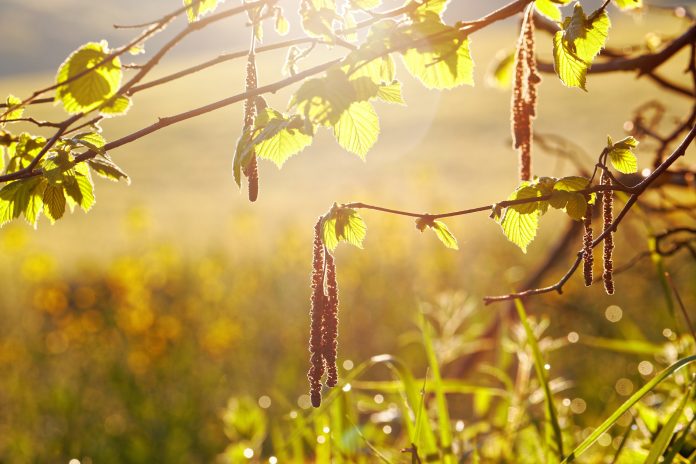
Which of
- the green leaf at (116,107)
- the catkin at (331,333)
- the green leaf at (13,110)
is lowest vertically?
the catkin at (331,333)

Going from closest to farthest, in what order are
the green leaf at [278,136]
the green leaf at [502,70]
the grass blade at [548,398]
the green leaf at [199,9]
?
the green leaf at [278,136] < the green leaf at [199,9] < the grass blade at [548,398] < the green leaf at [502,70]

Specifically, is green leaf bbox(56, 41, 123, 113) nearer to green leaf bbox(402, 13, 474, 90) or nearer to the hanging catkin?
the hanging catkin

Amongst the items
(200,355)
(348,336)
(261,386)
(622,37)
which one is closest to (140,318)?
(200,355)

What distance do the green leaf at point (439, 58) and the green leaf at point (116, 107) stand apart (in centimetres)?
54

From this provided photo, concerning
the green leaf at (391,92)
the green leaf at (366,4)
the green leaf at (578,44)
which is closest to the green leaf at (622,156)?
the green leaf at (578,44)

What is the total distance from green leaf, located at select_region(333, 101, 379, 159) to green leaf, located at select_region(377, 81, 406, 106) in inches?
1.2

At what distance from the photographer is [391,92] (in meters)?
1.27

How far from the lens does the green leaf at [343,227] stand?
3.98 feet

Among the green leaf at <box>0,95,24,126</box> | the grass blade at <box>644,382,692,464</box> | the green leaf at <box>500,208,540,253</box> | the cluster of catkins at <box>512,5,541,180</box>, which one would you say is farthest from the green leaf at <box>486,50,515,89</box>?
the green leaf at <box>0,95,24,126</box>

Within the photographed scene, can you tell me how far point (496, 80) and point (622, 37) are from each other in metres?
30.1

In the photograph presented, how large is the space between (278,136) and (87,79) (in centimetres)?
38

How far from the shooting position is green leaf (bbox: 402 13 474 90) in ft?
4.09

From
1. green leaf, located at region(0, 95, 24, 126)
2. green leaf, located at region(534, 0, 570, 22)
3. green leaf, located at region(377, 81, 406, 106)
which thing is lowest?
green leaf, located at region(377, 81, 406, 106)

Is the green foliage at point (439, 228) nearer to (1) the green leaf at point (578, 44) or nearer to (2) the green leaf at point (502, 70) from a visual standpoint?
(1) the green leaf at point (578, 44)
